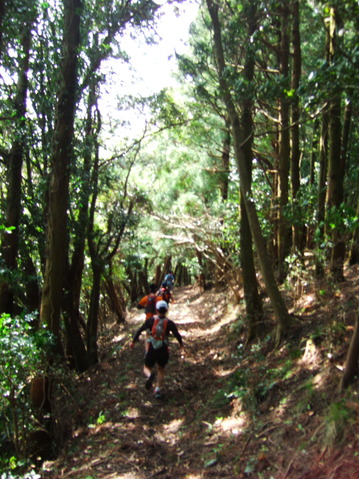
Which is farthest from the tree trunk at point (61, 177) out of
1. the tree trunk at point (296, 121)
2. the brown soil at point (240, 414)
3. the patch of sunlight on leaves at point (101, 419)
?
the tree trunk at point (296, 121)

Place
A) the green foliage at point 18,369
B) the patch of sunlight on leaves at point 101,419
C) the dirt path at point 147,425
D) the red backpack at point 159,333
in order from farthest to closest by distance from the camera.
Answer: the red backpack at point 159,333 → the patch of sunlight on leaves at point 101,419 → the green foliage at point 18,369 → the dirt path at point 147,425

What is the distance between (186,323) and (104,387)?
6319mm

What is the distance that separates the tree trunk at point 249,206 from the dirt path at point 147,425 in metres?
1.99

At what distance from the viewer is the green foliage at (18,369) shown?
5629 millimetres

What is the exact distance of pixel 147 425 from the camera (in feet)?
22.1

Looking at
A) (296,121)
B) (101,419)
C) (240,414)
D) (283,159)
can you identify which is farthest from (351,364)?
(283,159)

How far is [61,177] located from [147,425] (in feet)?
15.5

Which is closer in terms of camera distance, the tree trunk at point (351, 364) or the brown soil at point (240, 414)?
the brown soil at point (240, 414)

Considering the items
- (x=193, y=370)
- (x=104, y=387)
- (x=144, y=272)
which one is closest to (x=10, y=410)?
(x=104, y=387)

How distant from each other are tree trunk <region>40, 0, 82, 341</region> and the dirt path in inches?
77.0

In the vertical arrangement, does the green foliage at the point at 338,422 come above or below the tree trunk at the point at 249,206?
below

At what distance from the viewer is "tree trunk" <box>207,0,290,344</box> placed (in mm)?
7883

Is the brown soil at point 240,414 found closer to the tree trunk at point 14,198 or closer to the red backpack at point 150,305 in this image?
the red backpack at point 150,305

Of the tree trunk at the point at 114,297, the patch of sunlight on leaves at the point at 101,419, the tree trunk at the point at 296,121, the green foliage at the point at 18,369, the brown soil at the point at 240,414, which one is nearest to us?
the brown soil at the point at 240,414
